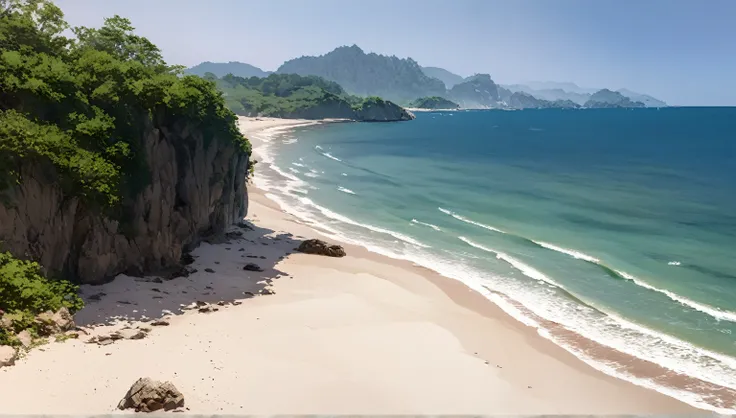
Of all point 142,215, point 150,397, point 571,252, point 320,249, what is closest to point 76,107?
point 142,215

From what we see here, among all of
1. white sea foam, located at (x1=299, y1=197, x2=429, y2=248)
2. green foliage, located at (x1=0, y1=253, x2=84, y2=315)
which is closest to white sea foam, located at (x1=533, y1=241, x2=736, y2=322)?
white sea foam, located at (x1=299, y1=197, x2=429, y2=248)

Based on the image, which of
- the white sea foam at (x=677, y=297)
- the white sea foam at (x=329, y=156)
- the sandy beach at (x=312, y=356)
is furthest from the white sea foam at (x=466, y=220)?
the white sea foam at (x=329, y=156)

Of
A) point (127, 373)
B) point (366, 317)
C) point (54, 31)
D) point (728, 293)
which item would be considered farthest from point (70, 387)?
point (728, 293)

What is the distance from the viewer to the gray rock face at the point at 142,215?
16625 mm

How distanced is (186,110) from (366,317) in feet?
43.8

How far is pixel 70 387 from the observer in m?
12.0

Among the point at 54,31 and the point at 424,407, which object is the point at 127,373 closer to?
the point at 424,407

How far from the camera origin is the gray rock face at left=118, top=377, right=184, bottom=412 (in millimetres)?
11141

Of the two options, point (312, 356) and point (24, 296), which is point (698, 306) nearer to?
point (312, 356)

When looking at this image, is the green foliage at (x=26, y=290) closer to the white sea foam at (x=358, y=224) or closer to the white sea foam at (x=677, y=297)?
the white sea foam at (x=358, y=224)

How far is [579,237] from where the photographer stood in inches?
1399

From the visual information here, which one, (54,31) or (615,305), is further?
(615,305)

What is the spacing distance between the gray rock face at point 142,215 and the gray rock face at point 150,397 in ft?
27.1

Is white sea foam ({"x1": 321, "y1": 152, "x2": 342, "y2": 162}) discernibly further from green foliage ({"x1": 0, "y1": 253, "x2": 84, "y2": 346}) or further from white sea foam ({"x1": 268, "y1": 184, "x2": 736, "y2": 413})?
green foliage ({"x1": 0, "y1": 253, "x2": 84, "y2": 346})
